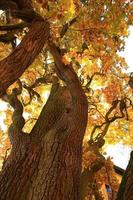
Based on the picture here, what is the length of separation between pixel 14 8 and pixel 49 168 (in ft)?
12.8

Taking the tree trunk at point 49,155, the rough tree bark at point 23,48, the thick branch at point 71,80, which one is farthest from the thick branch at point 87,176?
the rough tree bark at point 23,48

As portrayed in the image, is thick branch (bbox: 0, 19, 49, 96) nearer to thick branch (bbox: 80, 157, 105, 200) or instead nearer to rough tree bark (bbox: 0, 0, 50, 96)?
rough tree bark (bbox: 0, 0, 50, 96)

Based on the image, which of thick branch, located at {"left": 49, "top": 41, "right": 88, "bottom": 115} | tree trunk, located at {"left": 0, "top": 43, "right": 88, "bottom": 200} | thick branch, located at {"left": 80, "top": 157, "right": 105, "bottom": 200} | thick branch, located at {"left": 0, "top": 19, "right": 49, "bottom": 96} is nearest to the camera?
thick branch, located at {"left": 0, "top": 19, "right": 49, "bottom": 96}

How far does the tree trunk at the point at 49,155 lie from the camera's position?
19.6 feet

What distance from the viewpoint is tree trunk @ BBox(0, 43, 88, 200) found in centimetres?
596

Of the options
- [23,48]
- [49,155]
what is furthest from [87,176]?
[23,48]

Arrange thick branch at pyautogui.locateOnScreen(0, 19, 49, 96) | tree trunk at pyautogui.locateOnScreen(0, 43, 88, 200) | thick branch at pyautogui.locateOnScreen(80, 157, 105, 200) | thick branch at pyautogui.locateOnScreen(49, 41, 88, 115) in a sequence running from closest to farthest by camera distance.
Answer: thick branch at pyautogui.locateOnScreen(0, 19, 49, 96) < tree trunk at pyautogui.locateOnScreen(0, 43, 88, 200) < thick branch at pyautogui.locateOnScreen(80, 157, 105, 200) < thick branch at pyautogui.locateOnScreen(49, 41, 88, 115)

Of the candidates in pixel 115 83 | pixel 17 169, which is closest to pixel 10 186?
pixel 17 169

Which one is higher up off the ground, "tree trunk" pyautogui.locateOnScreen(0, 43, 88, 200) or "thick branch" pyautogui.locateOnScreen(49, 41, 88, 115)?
"thick branch" pyautogui.locateOnScreen(49, 41, 88, 115)

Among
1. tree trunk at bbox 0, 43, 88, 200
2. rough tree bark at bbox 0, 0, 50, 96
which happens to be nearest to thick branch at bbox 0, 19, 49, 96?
rough tree bark at bbox 0, 0, 50, 96

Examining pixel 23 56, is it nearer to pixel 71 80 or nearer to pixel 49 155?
pixel 49 155

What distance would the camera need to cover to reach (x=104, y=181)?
920 cm

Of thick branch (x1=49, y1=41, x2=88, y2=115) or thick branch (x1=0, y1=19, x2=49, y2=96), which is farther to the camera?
thick branch (x1=49, y1=41, x2=88, y2=115)

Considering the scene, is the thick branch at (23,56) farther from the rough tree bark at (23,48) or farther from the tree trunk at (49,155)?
the tree trunk at (49,155)
